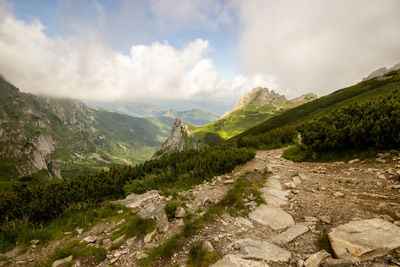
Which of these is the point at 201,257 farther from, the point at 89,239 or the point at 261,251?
the point at 89,239

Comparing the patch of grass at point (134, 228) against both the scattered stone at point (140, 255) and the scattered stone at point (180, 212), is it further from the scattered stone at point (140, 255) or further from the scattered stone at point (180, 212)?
the scattered stone at point (180, 212)

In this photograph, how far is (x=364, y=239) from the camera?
3.93 meters

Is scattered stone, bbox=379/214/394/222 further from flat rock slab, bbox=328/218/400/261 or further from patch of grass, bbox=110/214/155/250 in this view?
patch of grass, bbox=110/214/155/250

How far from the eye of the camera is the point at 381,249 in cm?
357

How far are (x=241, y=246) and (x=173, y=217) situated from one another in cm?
280

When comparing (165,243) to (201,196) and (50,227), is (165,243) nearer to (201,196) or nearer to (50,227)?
(201,196)

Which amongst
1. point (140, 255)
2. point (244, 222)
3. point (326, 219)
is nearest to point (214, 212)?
point (244, 222)

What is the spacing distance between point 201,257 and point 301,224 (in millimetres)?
3385

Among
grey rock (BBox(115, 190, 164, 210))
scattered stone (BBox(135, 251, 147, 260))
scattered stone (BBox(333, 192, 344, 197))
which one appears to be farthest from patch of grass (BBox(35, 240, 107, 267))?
scattered stone (BBox(333, 192, 344, 197))

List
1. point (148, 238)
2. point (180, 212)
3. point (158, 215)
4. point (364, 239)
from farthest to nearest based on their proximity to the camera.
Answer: point (180, 212) → point (158, 215) → point (148, 238) → point (364, 239)

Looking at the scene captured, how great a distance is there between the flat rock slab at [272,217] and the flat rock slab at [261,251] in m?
1.04

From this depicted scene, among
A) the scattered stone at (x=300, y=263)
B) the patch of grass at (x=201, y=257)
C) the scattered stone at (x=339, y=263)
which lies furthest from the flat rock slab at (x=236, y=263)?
the scattered stone at (x=339, y=263)

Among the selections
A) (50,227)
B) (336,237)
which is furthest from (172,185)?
(336,237)

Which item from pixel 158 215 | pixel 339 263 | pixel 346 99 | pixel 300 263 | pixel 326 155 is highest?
pixel 346 99
